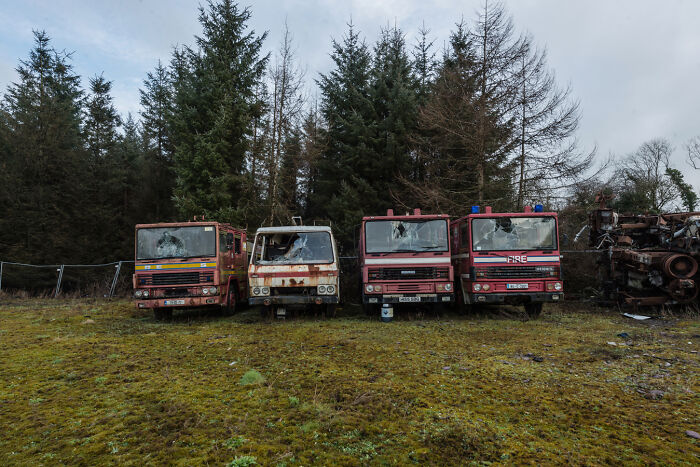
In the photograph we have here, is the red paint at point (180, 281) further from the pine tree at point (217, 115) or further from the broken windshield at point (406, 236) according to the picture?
the pine tree at point (217, 115)

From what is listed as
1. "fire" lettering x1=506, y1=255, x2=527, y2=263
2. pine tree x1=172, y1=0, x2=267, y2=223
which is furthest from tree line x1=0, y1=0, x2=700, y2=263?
"fire" lettering x1=506, y1=255, x2=527, y2=263

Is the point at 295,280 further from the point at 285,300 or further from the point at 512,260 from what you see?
the point at 512,260

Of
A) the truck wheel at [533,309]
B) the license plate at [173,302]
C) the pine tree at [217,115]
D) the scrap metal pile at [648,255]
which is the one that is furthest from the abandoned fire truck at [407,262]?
the pine tree at [217,115]

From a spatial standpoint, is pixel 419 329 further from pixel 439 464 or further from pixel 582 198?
pixel 582 198

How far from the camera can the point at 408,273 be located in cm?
927

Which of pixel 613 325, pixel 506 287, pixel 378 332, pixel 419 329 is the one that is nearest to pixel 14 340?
pixel 378 332

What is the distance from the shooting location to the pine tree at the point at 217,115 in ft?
55.9

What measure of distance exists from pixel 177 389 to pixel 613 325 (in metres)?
8.80

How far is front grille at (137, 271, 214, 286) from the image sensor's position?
9.27 m

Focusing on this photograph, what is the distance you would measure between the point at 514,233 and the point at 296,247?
18.3ft

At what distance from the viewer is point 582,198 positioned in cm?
1329

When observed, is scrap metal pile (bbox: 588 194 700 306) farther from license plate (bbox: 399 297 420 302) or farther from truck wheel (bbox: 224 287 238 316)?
truck wheel (bbox: 224 287 238 316)

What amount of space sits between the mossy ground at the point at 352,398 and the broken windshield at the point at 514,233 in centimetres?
261

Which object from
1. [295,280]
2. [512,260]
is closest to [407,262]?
[512,260]
